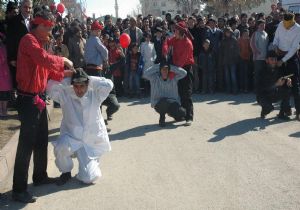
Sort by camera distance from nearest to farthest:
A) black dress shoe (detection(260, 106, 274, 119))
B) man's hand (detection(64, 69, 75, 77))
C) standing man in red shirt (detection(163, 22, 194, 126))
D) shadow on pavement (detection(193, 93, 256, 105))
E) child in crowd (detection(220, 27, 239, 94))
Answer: man's hand (detection(64, 69, 75, 77)) → standing man in red shirt (detection(163, 22, 194, 126)) → black dress shoe (detection(260, 106, 274, 119)) → shadow on pavement (detection(193, 93, 256, 105)) → child in crowd (detection(220, 27, 239, 94))

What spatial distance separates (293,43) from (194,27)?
430 centimetres

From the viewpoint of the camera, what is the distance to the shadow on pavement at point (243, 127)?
7960mm

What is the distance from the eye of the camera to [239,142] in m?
7.41

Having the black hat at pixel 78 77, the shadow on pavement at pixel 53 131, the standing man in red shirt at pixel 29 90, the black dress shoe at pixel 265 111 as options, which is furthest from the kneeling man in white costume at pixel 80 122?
the black dress shoe at pixel 265 111

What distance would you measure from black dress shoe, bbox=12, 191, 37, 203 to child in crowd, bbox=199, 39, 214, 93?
8.47m

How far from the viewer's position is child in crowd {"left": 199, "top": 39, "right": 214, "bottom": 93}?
42.1 feet

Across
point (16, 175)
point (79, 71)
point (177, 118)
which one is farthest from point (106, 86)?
point (177, 118)

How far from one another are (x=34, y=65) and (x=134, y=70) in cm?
789

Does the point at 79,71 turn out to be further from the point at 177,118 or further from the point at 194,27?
the point at 194,27

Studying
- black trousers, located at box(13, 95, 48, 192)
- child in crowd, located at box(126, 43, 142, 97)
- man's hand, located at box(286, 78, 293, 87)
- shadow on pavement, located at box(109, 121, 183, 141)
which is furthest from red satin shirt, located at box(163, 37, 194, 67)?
black trousers, located at box(13, 95, 48, 192)

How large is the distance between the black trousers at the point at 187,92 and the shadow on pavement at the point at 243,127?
31.8 inches

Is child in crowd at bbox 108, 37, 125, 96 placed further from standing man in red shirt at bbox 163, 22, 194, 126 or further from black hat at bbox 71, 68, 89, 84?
black hat at bbox 71, 68, 89, 84

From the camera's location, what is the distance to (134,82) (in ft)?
42.4

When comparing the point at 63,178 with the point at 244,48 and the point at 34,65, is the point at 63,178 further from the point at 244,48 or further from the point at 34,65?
the point at 244,48
